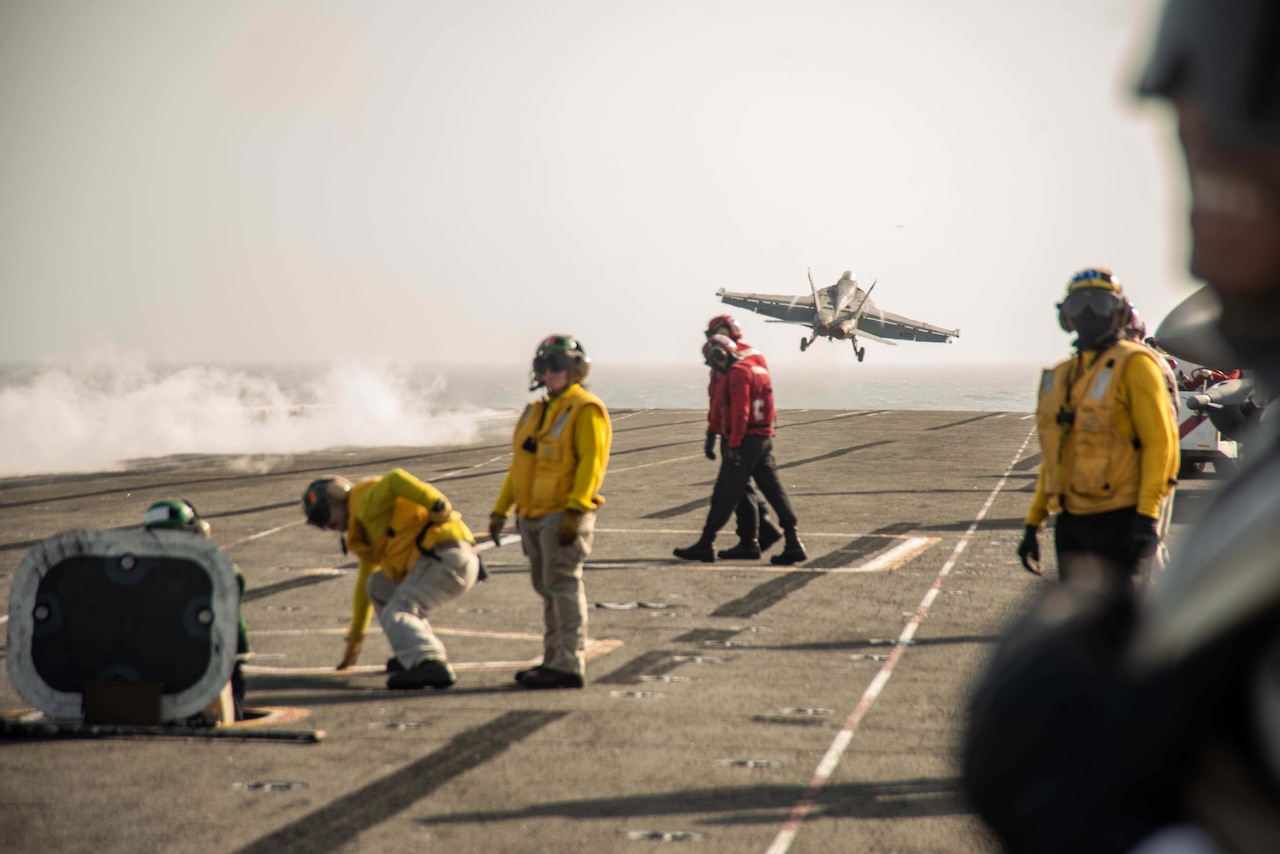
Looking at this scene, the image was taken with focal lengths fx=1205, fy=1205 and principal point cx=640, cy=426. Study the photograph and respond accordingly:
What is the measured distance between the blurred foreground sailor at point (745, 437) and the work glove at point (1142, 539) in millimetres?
5749

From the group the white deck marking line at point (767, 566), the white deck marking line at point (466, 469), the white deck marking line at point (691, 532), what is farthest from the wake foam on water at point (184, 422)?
the white deck marking line at point (767, 566)

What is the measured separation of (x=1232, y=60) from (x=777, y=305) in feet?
208

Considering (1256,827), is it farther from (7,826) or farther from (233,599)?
(233,599)

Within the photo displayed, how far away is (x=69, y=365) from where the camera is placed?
117ft

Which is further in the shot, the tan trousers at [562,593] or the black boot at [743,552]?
the black boot at [743,552]

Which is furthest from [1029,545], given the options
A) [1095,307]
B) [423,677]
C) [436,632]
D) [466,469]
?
[466,469]

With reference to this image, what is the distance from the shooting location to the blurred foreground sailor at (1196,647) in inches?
26.2

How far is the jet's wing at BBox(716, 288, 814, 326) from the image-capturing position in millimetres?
62469

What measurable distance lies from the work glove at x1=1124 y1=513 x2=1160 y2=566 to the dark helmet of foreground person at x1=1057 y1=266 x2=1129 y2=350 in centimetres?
91

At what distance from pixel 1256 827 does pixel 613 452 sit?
24770 mm

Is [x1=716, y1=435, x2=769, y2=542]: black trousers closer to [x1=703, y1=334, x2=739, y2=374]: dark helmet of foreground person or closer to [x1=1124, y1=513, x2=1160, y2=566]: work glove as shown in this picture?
[x1=703, y1=334, x2=739, y2=374]: dark helmet of foreground person

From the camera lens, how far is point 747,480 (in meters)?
12.0

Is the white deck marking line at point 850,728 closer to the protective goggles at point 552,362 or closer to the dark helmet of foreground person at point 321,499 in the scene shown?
the protective goggles at point 552,362

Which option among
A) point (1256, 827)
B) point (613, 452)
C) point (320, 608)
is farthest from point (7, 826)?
point (613, 452)
